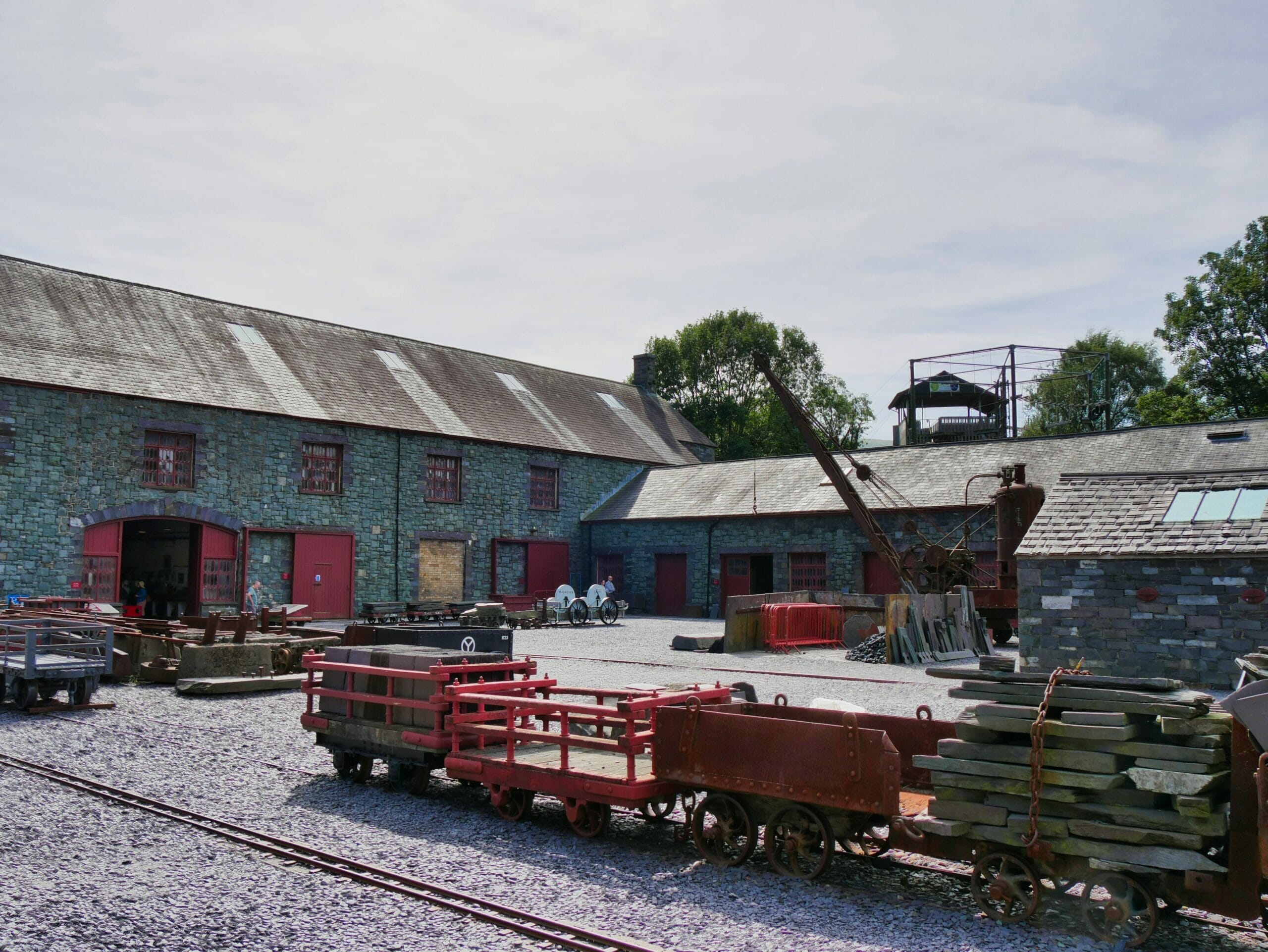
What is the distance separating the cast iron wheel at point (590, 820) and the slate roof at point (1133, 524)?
10.7m

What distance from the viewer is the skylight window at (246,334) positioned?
28.5 m

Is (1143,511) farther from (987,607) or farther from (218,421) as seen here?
(218,421)

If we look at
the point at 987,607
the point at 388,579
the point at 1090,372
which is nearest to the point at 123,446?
the point at 388,579

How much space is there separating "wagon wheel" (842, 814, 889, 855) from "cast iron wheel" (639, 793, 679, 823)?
4.17ft

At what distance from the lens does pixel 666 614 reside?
105 ft

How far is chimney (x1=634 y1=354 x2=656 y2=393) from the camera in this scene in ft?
154

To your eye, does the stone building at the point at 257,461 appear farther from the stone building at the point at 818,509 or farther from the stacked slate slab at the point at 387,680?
the stacked slate slab at the point at 387,680

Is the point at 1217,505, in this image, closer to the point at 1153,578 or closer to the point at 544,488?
the point at 1153,578

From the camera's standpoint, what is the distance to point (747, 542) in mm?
30297

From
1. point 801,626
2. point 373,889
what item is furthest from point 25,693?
point 801,626

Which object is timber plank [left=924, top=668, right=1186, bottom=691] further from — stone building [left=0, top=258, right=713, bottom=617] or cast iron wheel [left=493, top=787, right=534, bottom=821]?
stone building [left=0, top=258, right=713, bottom=617]

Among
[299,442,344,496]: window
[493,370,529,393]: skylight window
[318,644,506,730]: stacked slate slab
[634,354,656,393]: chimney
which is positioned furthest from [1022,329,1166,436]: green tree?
[318,644,506,730]: stacked slate slab

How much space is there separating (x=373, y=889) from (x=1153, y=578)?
12.8 metres

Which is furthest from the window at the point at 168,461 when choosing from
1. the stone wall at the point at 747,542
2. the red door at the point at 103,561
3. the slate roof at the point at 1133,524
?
the slate roof at the point at 1133,524
